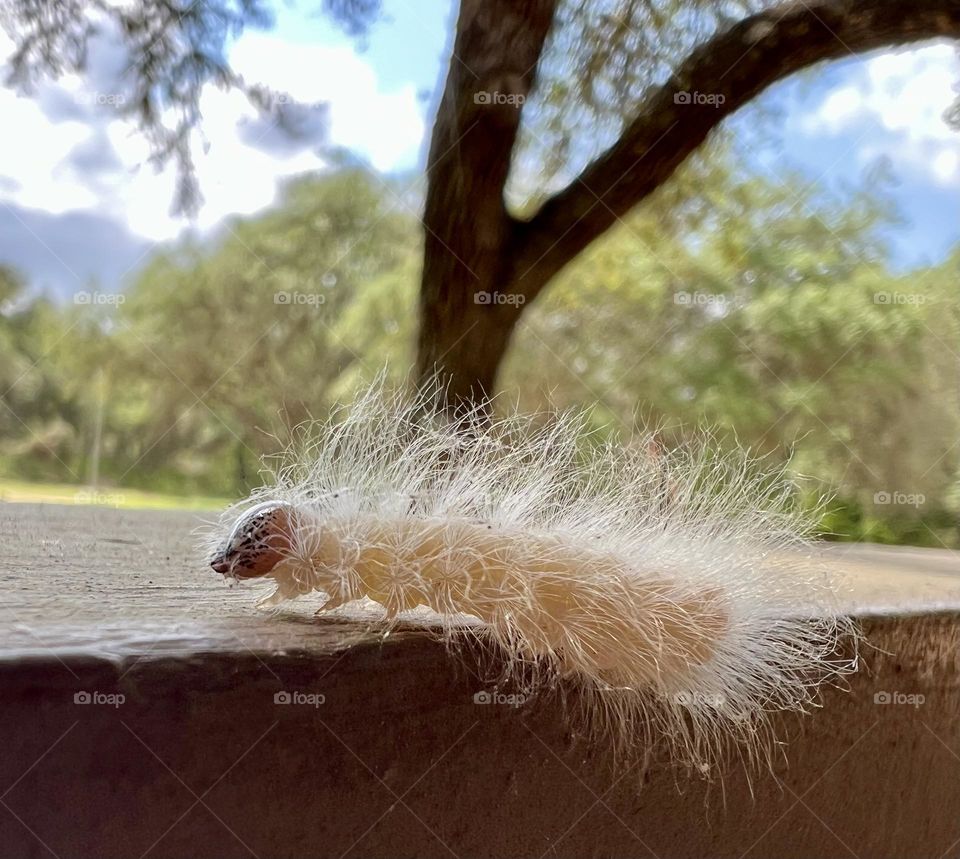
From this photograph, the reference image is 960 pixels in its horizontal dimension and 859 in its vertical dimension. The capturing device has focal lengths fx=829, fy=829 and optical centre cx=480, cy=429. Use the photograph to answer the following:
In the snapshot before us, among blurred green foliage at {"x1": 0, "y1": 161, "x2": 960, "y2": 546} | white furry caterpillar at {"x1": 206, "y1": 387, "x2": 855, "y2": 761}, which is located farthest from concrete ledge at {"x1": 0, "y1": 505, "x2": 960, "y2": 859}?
blurred green foliage at {"x1": 0, "y1": 161, "x2": 960, "y2": 546}

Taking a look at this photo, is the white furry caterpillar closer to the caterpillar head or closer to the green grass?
the caterpillar head

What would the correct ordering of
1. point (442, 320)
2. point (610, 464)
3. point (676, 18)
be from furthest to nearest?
point (676, 18), point (442, 320), point (610, 464)

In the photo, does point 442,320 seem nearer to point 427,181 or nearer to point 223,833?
point 427,181

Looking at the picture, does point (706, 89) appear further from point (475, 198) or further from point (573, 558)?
point (573, 558)

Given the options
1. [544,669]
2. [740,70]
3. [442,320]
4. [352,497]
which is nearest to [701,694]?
[544,669]

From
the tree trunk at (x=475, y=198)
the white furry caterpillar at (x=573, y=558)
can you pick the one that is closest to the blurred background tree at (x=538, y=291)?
the tree trunk at (x=475, y=198)

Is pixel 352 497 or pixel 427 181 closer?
pixel 352 497

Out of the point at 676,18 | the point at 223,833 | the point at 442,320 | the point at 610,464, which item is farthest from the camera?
the point at 676,18
